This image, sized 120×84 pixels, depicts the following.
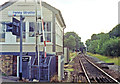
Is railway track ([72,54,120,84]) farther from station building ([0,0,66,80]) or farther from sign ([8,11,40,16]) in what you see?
sign ([8,11,40,16])

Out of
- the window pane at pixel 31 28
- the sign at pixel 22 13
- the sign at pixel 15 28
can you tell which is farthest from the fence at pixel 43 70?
the sign at pixel 22 13

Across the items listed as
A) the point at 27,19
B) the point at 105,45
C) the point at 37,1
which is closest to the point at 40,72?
the point at 27,19

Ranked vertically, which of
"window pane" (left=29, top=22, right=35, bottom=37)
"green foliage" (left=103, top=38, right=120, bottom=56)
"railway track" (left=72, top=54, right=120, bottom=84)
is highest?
"window pane" (left=29, top=22, right=35, bottom=37)

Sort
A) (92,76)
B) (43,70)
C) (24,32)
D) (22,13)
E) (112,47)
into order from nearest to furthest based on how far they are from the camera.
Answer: (43,70) < (22,13) < (24,32) < (92,76) < (112,47)

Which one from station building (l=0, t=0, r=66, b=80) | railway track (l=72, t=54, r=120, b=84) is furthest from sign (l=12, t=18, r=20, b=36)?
railway track (l=72, t=54, r=120, b=84)

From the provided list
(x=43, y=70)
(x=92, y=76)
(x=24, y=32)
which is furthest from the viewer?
(x=92, y=76)

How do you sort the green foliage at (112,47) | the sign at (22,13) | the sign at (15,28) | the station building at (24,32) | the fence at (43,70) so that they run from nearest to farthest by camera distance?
the sign at (15,28)
the fence at (43,70)
the sign at (22,13)
the station building at (24,32)
the green foliage at (112,47)

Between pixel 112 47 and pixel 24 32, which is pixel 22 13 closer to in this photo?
pixel 24 32

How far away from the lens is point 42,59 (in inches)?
303

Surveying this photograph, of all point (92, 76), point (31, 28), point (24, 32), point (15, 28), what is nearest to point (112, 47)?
point (92, 76)

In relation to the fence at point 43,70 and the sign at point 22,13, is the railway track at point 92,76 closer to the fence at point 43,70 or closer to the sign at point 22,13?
the fence at point 43,70

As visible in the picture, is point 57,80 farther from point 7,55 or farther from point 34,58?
point 7,55

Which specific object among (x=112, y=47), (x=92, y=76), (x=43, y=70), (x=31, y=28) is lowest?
(x=92, y=76)

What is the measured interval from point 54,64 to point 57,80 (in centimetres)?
79
